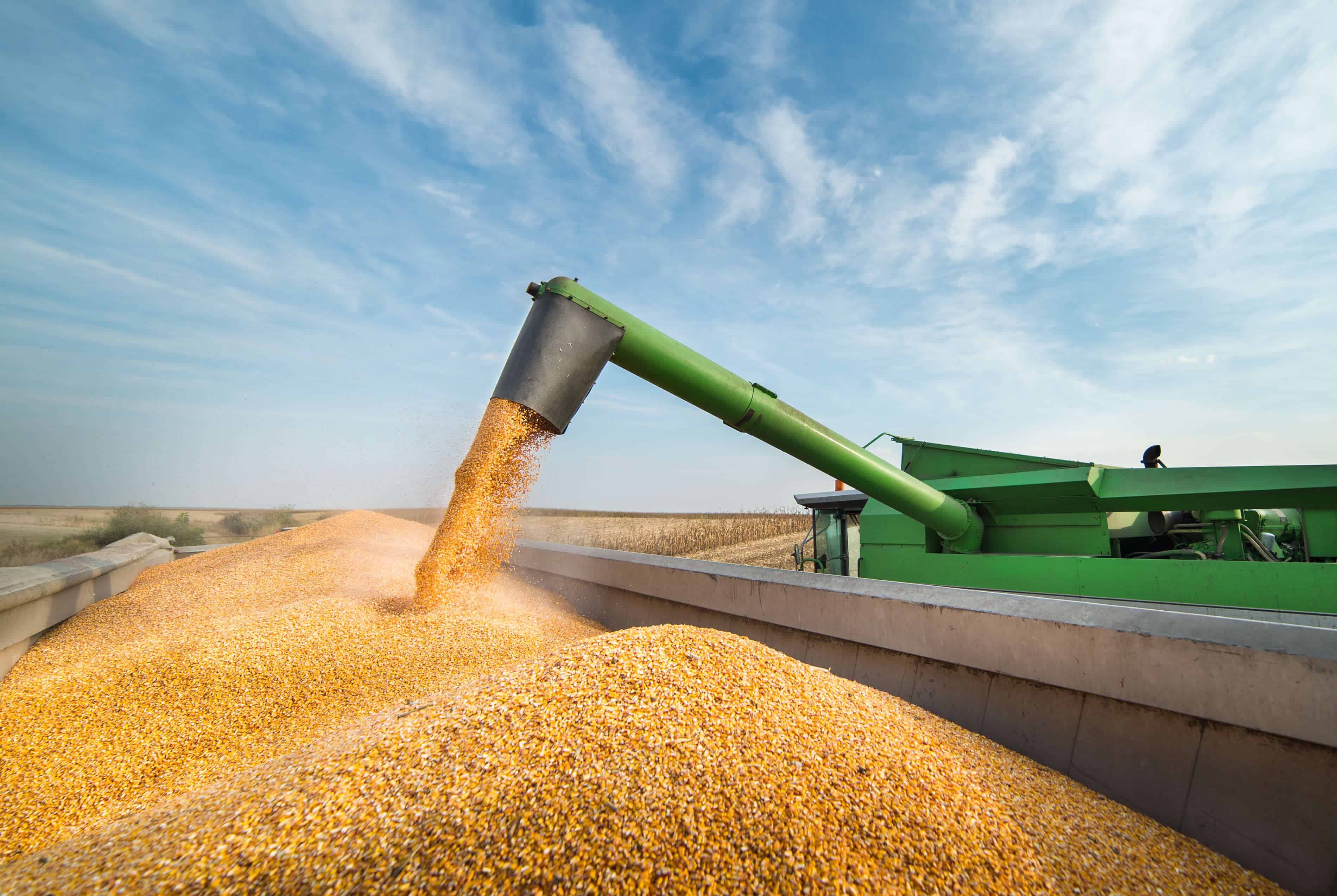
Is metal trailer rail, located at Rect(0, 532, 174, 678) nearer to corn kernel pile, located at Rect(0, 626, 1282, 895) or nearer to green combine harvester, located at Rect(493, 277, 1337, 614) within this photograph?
corn kernel pile, located at Rect(0, 626, 1282, 895)

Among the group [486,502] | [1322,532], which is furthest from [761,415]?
[1322,532]

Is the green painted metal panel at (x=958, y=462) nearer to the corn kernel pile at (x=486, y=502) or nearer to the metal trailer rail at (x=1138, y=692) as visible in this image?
the metal trailer rail at (x=1138, y=692)

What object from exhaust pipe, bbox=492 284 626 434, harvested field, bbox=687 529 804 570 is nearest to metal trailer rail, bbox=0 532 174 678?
exhaust pipe, bbox=492 284 626 434

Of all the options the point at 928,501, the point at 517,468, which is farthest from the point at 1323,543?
the point at 517,468

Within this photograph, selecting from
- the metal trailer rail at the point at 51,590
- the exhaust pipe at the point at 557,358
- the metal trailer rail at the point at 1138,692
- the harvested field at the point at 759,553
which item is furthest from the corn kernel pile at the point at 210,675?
the harvested field at the point at 759,553

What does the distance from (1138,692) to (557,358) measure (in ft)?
7.89

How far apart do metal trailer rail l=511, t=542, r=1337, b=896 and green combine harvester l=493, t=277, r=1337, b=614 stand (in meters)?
1.06

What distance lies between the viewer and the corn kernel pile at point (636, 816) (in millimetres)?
1188

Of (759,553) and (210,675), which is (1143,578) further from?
(759,553)

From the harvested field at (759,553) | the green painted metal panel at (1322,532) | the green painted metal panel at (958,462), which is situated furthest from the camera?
the harvested field at (759,553)

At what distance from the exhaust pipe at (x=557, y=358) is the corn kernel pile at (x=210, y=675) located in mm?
1280

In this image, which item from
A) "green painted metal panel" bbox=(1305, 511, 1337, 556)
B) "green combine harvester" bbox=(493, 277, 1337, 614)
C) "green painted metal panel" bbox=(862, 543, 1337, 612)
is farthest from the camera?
"green painted metal panel" bbox=(1305, 511, 1337, 556)

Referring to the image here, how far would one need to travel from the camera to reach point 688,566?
3.48 m

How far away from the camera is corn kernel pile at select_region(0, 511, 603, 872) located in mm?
1944
